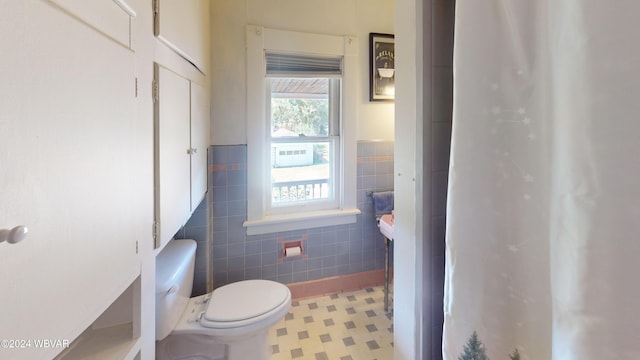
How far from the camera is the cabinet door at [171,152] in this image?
93 cm

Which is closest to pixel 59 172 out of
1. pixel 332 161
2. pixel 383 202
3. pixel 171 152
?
pixel 171 152

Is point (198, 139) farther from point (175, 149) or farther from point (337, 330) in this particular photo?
point (337, 330)

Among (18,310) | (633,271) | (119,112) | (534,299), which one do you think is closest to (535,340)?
(534,299)

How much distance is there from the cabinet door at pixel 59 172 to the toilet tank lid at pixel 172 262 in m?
0.64

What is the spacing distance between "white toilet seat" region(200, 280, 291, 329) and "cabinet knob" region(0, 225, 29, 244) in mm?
1138

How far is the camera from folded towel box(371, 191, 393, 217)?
2348mm

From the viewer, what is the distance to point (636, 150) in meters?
0.33

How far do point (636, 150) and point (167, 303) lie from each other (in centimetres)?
152

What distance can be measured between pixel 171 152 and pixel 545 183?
1.10m

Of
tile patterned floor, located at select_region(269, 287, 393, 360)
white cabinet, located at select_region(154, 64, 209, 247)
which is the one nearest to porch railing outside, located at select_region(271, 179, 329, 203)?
white cabinet, located at select_region(154, 64, 209, 247)

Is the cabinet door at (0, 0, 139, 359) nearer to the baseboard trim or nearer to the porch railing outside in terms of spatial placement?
the porch railing outside

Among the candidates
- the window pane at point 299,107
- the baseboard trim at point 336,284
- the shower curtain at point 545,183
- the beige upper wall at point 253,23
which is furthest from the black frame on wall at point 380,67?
the shower curtain at point 545,183

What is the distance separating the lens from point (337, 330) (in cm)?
193

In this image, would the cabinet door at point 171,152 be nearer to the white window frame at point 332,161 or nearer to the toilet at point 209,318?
the toilet at point 209,318
